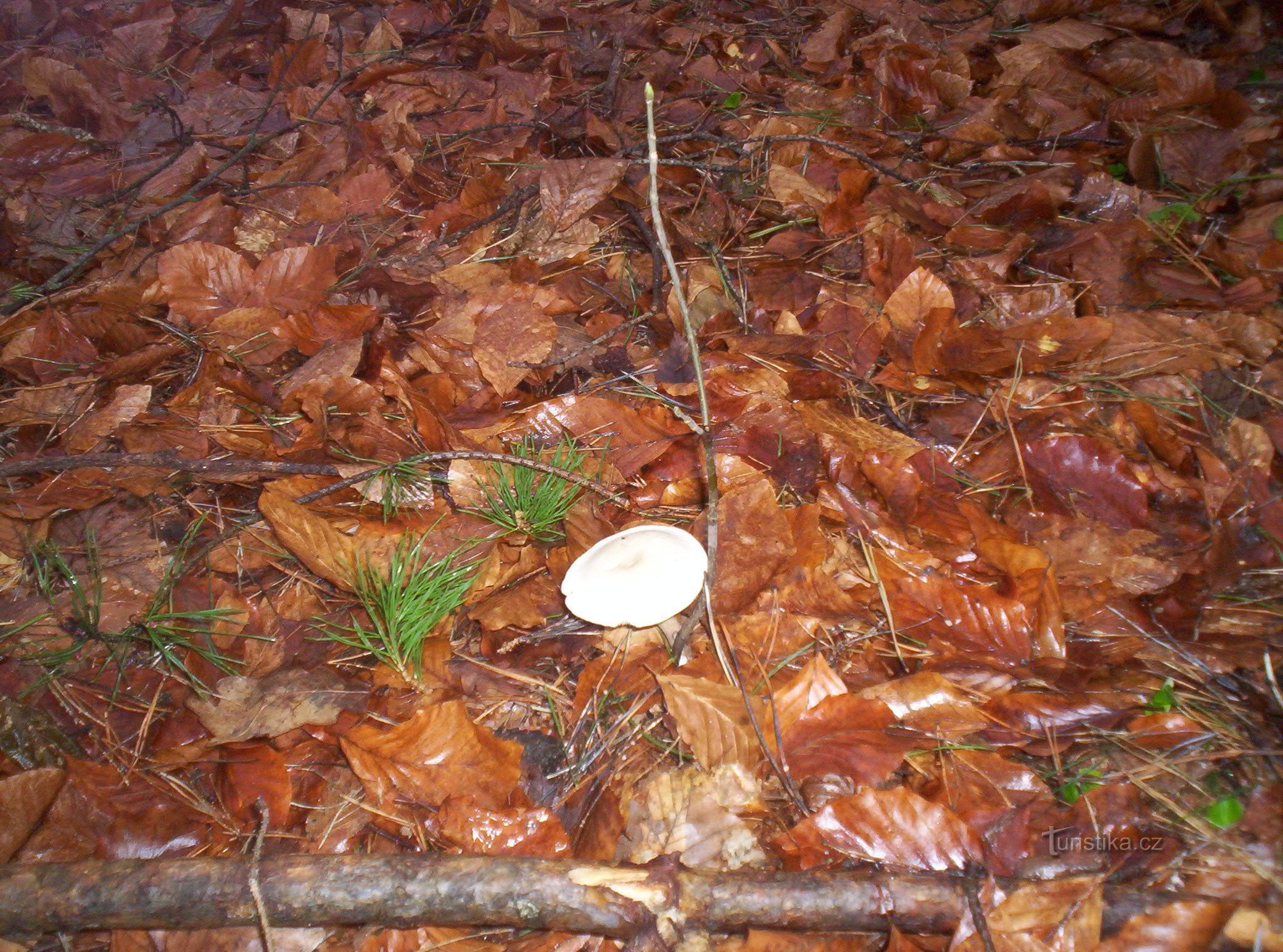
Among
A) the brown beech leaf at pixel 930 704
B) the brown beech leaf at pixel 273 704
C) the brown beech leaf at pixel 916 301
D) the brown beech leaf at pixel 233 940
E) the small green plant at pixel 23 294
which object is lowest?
the brown beech leaf at pixel 233 940

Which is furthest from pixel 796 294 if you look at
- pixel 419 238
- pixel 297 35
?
pixel 297 35

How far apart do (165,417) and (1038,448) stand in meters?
2.97

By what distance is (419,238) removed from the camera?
10.1 feet

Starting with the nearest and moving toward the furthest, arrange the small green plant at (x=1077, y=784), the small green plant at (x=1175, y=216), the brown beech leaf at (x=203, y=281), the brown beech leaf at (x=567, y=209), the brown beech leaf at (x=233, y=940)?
the brown beech leaf at (x=233, y=940) < the small green plant at (x=1077, y=784) < the brown beech leaf at (x=203, y=281) < the small green plant at (x=1175, y=216) < the brown beech leaf at (x=567, y=209)

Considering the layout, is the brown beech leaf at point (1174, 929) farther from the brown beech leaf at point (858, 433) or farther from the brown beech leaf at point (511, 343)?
the brown beech leaf at point (511, 343)

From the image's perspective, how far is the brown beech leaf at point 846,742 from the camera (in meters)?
1.61

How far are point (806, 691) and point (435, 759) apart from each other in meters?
0.92

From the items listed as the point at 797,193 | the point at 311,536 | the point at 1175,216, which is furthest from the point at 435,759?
the point at 1175,216

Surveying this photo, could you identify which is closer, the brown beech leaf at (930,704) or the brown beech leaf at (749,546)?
the brown beech leaf at (930,704)

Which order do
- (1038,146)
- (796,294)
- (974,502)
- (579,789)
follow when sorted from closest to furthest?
(579,789), (974,502), (796,294), (1038,146)

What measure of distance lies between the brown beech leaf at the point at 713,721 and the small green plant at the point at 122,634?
4.03 ft

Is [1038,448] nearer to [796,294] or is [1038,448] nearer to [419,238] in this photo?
[796,294]

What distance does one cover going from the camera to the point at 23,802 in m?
1.60

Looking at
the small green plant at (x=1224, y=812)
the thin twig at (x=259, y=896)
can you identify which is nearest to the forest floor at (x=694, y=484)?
the small green plant at (x=1224, y=812)
